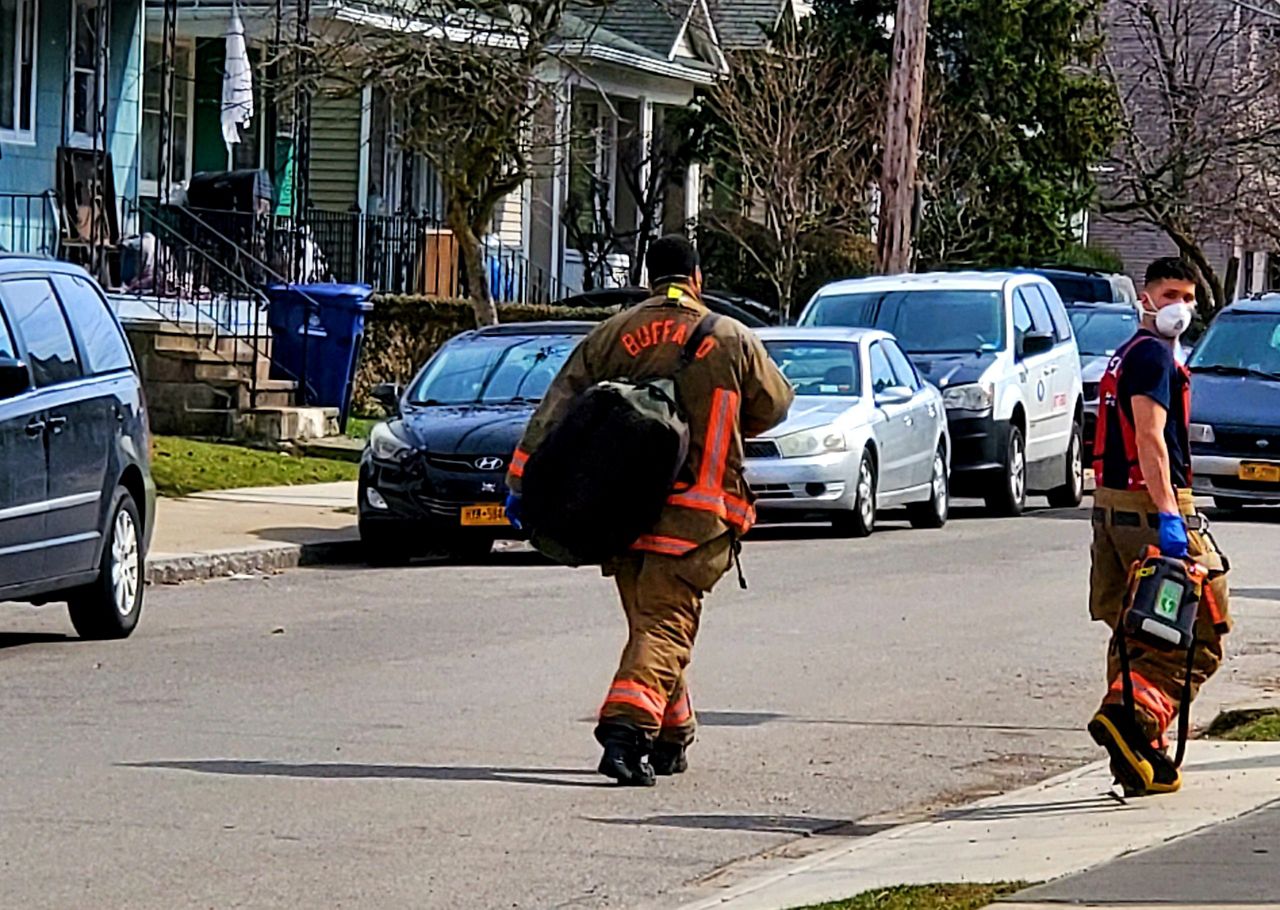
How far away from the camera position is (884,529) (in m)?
21.4

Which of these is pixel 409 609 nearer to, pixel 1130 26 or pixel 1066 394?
pixel 1066 394

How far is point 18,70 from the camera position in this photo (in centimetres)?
2722

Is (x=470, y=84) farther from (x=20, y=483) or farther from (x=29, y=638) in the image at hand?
(x=20, y=483)

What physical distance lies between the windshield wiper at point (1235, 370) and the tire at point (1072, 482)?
5.51 feet

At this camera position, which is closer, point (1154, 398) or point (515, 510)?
point (1154, 398)

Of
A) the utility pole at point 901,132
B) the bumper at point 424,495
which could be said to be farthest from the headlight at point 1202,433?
the bumper at point 424,495

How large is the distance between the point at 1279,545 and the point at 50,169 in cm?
1407

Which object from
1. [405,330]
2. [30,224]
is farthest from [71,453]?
[405,330]

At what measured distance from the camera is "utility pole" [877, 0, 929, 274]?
1085 inches

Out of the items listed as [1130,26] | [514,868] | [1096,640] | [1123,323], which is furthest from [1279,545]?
[1130,26]

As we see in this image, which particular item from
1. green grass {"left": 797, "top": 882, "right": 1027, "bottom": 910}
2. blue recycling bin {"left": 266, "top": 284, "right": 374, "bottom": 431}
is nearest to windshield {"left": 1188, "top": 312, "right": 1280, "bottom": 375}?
blue recycling bin {"left": 266, "top": 284, "right": 374, "bottom": 431}

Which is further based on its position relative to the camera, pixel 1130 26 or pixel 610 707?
pixel 1130 26

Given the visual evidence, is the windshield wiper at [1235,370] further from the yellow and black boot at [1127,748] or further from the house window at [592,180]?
the house window at [592,180]

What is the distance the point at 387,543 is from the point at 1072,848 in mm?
10740
